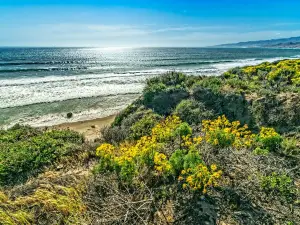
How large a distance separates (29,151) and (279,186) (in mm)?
7010

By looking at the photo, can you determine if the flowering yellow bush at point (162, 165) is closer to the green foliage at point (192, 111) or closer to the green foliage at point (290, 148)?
the green foliage at point (290, 148)

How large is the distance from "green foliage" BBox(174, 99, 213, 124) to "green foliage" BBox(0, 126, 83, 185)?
428 centimetres

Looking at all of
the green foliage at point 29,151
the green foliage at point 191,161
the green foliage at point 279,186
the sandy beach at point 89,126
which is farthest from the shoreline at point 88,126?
the green foliage at point 279,186

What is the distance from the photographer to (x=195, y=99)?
38.4 ft

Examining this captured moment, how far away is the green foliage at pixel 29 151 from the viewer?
715 cm

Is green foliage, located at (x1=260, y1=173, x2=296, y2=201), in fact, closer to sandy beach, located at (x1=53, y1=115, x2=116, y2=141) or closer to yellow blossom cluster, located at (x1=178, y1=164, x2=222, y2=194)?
yellow blossom cluster, located at (x1=178, y1=164, x2=222, y2=194)

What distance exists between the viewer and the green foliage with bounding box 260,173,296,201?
523cm

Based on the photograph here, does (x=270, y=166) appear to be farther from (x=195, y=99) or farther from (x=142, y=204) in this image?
(x=195, y=99)

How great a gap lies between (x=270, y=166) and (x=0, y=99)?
2169 cm

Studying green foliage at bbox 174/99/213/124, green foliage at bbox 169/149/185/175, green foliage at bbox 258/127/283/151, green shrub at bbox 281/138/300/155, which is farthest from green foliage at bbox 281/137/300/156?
green foliage at bbox 174/99/213/124

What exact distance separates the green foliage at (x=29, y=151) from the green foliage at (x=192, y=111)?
4282 millimetres

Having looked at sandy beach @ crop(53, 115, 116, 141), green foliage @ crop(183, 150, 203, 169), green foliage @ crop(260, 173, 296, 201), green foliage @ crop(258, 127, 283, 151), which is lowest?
sandy beach @ crop(53, 115, 116, 141)

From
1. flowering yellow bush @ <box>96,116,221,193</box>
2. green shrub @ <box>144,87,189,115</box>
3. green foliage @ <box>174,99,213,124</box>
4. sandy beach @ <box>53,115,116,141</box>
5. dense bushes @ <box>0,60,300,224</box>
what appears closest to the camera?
dense bushes @ <box>0,60,300,224</box>

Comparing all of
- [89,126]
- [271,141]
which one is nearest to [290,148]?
[271,141]
